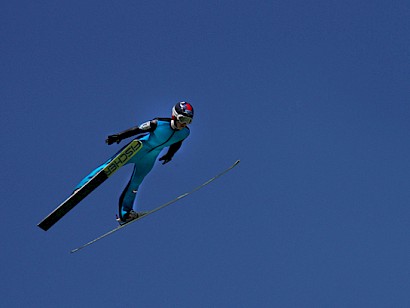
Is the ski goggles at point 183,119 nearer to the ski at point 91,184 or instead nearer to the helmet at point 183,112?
the helmet at point 183,112

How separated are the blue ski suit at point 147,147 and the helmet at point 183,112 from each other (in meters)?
0.41

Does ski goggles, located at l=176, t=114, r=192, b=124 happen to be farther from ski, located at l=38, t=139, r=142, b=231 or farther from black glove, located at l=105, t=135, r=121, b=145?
black glove, located at l=105, t=135, r=121, b=145

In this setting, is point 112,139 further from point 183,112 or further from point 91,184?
point 183,112

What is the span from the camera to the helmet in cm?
1866

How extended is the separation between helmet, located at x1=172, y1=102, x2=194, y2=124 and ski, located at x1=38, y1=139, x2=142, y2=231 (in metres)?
1.09

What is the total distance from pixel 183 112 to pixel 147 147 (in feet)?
4.19

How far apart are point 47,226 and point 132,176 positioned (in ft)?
7.40

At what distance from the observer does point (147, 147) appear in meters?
19.3

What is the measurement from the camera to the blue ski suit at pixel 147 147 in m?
18.9

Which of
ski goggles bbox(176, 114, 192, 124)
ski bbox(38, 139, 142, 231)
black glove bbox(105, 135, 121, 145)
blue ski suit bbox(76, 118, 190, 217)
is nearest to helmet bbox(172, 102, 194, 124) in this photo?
ski goggles bbox(176, 114, 192, 124)

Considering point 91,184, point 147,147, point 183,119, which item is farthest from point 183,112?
point 91,184

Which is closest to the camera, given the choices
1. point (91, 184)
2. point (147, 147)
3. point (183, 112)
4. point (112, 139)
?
point (112, 139)

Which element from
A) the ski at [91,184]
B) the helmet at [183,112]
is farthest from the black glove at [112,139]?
the helmet at [183,112]

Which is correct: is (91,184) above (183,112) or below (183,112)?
below
